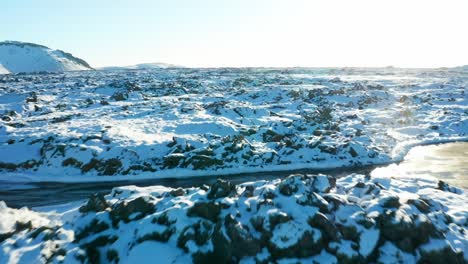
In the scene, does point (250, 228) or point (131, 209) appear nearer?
point (250, 228)

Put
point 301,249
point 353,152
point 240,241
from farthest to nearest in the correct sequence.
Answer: point 353,152 → point 240,241 → point 301,249

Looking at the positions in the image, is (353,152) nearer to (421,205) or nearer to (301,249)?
(421,205)

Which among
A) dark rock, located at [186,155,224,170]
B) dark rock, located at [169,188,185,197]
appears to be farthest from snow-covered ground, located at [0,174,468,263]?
dark rock, located at [186,155,224,170]

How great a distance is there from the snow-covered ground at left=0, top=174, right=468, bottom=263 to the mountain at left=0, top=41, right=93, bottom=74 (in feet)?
432

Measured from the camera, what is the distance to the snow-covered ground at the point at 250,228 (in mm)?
12820

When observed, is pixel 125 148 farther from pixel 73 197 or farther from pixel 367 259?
pixel 367 259

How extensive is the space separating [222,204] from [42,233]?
6.91 m

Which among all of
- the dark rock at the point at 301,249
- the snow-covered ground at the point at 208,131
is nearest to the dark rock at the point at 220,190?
the dark rock at the point at 301,249

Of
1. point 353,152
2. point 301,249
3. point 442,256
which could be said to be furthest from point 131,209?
point 353,152

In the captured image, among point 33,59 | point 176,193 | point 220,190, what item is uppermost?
point 220,190

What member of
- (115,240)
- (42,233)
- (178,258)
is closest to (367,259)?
(178,258)

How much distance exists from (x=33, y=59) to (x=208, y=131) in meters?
130

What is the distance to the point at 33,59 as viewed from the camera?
138125mm

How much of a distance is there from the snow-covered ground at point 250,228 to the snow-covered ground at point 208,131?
12.4m
